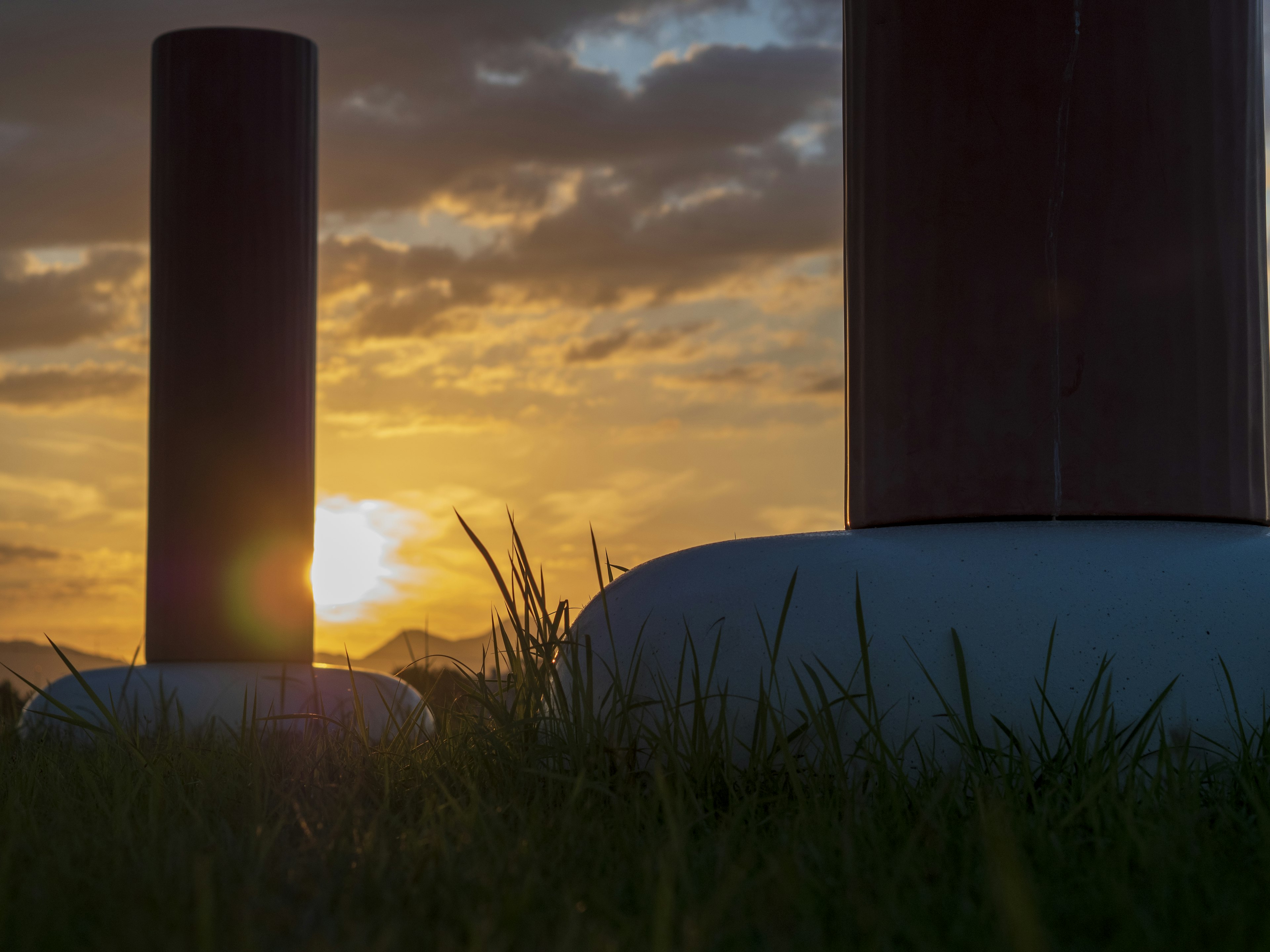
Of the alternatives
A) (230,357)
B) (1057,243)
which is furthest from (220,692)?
(1057,243)

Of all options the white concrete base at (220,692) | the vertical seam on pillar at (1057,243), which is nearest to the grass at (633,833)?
the vertical seam on pillar at (1057,243)

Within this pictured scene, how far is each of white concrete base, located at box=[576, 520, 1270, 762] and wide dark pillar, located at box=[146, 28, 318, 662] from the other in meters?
3.99

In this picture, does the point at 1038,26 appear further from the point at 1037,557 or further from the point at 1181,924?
the point at 1181,924

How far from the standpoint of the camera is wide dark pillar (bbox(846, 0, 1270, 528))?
114 inches

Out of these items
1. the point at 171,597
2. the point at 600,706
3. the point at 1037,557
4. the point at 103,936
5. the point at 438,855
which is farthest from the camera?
the point at 171,597

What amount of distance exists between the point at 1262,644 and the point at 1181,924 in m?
1.34

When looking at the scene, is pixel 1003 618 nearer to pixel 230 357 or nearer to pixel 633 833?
pixel 633 833

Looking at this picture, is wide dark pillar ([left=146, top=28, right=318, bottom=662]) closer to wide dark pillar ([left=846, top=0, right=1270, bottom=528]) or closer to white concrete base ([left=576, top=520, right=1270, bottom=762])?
white concrete base ([left=576, top=520, right=1270, bottom=762])

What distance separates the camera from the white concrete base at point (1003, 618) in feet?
8.25

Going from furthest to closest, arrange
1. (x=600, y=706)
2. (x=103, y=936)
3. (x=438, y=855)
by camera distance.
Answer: (x=600, y=706)
(x=438, y=855)
(x=103, y=936)

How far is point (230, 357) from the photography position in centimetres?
628

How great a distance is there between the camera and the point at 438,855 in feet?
6.01

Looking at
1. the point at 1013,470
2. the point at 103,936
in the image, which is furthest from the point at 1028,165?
the point at 103,936

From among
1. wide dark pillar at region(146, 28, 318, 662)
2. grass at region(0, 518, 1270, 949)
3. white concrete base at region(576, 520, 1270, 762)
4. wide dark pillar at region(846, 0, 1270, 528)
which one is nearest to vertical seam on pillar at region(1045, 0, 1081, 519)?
wide dark pillar at region(846, 0, 1270, 528)
